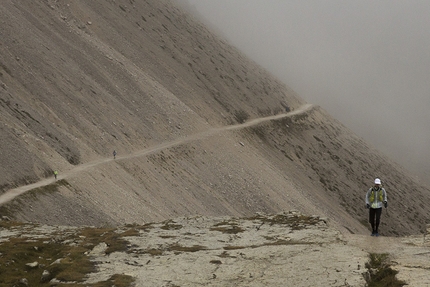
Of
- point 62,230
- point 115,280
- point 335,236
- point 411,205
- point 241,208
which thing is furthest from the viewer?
point 411,205

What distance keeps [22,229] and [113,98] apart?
52237mm

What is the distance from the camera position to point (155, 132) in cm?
8356

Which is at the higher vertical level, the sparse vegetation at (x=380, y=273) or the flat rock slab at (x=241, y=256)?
the sparse vegetation at (x=380, y=273)

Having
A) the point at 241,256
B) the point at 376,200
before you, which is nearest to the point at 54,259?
the point at 241,256

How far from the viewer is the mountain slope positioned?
187 ft

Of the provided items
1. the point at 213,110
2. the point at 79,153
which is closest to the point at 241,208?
the point at 79,153

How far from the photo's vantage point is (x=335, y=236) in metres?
26.9

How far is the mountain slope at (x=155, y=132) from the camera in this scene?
57062 mm

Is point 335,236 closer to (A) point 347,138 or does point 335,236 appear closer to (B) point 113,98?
(B) point 113,98

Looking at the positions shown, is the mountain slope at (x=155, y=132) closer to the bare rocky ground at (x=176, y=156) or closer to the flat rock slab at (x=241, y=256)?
the bare rocky ground at (x=176, y=156)

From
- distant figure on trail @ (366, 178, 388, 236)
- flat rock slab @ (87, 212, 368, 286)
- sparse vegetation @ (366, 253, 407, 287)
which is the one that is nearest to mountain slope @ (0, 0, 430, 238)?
flat rock slab @ (87, 212, 368, 286)

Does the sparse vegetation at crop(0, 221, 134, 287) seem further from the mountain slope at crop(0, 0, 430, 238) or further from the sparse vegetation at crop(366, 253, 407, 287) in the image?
the mountain slope at crop(0, 0, 430, 238)

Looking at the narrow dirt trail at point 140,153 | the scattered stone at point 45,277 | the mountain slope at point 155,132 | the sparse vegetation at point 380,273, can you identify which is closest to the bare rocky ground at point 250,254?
the sparse vegetation at point 380,273

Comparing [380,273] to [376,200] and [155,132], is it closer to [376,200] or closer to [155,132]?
[376,200]
